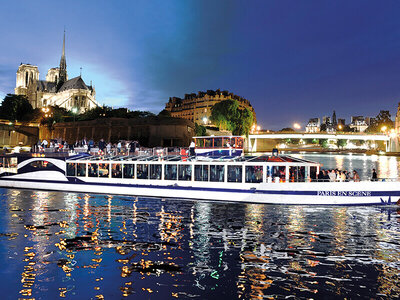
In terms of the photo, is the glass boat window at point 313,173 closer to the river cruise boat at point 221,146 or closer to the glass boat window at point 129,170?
the river cruise boat at point 221,146

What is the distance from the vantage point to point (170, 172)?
25.5 m

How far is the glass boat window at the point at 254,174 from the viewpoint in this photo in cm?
2293

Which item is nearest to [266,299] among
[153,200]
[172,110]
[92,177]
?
[153,200]

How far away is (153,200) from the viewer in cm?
2486

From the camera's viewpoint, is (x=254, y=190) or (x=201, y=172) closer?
(x=254, y=190)

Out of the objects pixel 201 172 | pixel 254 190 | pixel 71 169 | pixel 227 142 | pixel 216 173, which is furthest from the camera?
pixel 227 142

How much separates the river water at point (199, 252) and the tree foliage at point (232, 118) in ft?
263

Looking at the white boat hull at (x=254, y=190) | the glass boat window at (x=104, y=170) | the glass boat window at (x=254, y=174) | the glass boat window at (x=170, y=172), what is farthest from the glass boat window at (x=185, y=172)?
the glass boat window at (x=104, y=170)

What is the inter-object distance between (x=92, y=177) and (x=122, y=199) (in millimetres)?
3937

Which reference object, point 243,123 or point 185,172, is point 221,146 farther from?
point 243,123

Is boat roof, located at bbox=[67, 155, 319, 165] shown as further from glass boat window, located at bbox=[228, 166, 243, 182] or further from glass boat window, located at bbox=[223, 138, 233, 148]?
glass boat window, located at bbox=[223, 138, 233, 148]

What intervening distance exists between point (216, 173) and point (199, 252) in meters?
10.8

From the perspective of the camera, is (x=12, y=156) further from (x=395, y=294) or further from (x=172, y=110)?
(x=172, y=110)

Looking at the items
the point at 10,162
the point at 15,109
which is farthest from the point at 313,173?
the point at 15,109
